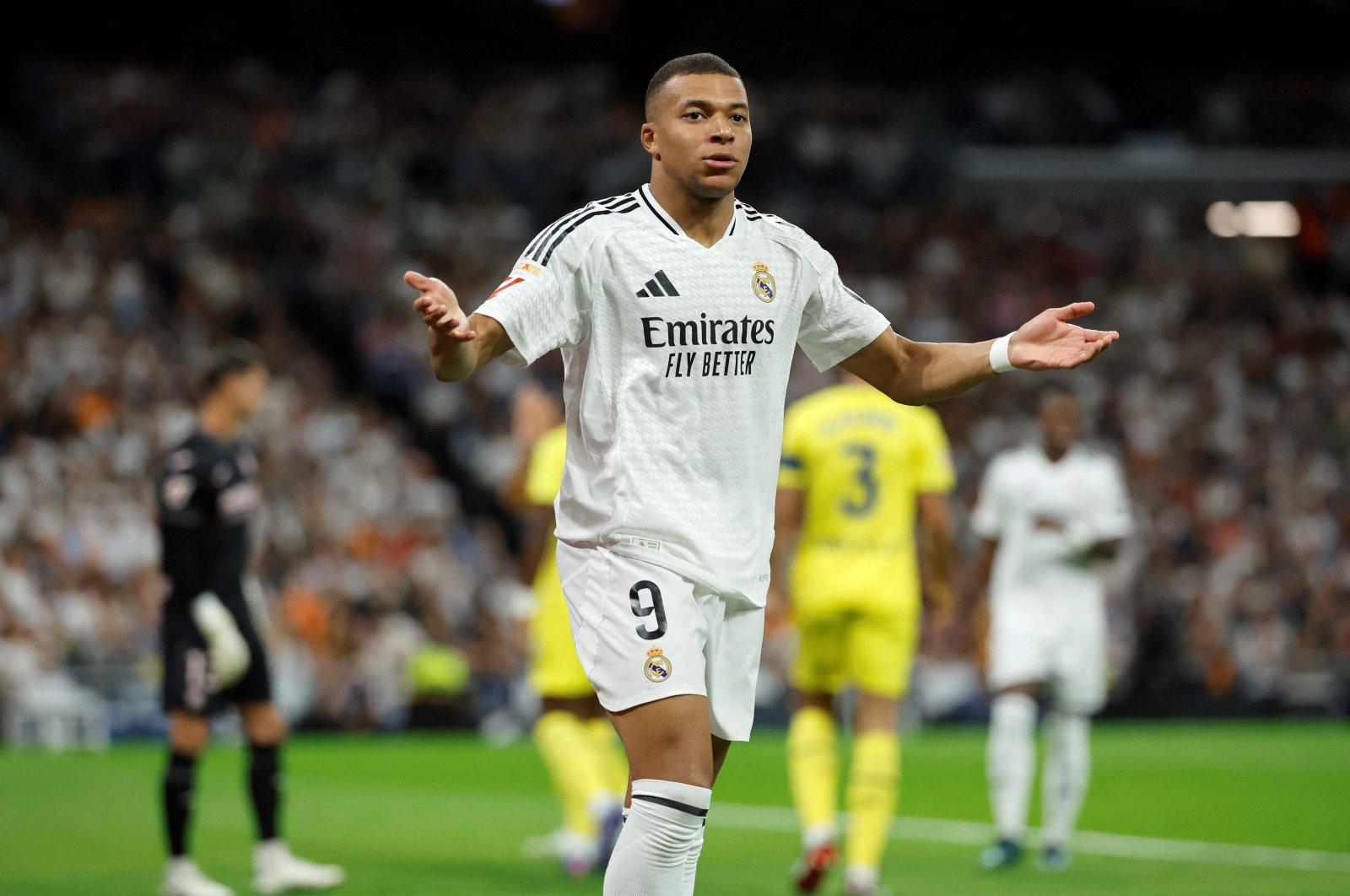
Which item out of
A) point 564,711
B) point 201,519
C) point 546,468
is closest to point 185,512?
point 201,519

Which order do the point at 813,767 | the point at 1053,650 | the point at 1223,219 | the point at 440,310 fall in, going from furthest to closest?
the point at 1223,219 < the point at 1053,650 < the point at 813,767 < the point at 440,310

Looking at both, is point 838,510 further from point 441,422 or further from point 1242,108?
point 1242,108

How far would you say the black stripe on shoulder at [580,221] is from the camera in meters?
4.80

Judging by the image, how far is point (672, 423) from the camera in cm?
486

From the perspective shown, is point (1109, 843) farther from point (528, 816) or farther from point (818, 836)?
point (528, 816)

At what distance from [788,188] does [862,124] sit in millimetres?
2365

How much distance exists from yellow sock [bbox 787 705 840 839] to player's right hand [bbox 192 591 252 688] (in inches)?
103

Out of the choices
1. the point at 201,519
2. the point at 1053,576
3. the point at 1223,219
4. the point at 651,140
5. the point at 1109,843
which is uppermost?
the point at 1223,219

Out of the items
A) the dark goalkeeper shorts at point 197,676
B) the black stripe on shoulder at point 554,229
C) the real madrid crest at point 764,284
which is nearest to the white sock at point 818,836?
the dark goalkeeper shorts at point 197,676

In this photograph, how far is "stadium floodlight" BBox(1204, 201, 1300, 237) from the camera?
2985cm

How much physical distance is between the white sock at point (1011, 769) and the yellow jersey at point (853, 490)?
1.30 metres

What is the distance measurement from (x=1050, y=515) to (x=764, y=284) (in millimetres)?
5499

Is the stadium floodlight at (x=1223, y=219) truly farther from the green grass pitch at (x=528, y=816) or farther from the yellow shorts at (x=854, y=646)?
the yellow shorts at (x=854, y=646)

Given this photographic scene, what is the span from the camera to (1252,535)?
2412 cm
